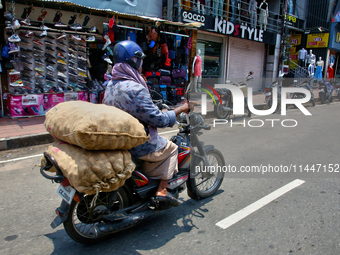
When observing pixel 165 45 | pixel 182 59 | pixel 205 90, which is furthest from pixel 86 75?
pixel 205 90

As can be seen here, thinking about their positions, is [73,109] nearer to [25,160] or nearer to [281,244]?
[281,244]

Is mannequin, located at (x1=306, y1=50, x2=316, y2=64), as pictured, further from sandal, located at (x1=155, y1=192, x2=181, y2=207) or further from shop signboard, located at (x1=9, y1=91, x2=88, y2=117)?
sandal, located at (x1=155, y1=192, x2=181, y2=207)

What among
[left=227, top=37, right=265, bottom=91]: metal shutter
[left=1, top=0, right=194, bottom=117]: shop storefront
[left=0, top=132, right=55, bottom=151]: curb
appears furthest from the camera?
[left=227, top=37, right=265, bottom=91]: metal shutter

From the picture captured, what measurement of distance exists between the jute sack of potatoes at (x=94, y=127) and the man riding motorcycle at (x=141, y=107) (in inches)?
10.7

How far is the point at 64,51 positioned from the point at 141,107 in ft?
22.8

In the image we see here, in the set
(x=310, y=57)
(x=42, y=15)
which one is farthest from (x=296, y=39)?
(x=42, y=15)

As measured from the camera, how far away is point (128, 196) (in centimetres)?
273

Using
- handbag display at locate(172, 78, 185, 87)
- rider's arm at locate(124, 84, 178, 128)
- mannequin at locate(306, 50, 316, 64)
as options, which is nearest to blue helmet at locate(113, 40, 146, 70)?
rider's arm at locate(124, 84, 178, 128)

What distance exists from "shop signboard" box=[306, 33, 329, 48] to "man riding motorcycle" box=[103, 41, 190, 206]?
23.3 meters

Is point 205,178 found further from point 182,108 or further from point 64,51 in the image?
point 64,51

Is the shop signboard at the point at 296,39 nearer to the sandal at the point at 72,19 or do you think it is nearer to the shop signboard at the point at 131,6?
the shop signboard at the point at 131,6

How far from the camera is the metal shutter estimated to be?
15898mm

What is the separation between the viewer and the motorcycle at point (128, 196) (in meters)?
2.38

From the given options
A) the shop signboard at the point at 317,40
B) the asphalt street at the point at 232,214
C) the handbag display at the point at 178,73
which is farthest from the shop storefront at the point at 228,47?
the asphalt street at the point at 232,214
